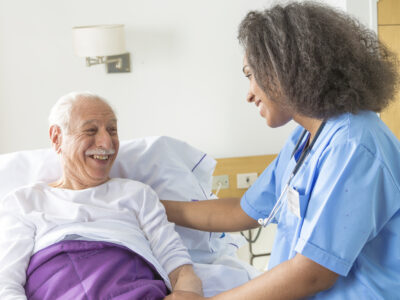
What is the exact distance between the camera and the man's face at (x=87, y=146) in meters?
1.85

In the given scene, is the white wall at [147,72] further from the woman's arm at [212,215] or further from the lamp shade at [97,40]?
the woman's arm at [212,215]

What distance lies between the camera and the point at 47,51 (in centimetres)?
293

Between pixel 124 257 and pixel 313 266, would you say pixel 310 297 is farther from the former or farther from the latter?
pixel 124 257

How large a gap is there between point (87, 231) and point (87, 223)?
0.21 feet

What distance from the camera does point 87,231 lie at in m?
1.67

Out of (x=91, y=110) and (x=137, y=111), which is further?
(x=137, y=111)

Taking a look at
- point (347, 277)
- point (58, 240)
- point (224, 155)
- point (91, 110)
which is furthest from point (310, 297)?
point (224, 155)

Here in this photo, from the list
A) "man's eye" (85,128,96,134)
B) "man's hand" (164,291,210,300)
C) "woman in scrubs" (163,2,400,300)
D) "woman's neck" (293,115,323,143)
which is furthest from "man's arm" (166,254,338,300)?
"man's eye" (85,128,96,134)

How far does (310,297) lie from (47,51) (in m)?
2.14

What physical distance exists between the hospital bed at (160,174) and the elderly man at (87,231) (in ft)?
0.51

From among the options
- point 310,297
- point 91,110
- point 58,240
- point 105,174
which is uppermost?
point 91,110

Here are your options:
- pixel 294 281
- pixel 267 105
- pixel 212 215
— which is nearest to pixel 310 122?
pixel 267 105

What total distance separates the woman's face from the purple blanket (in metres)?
0.62

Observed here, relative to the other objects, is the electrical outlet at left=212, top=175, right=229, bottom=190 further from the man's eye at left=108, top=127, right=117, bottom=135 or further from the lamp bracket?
the man's eye at left=108, top=127, right=117, bottom=135
